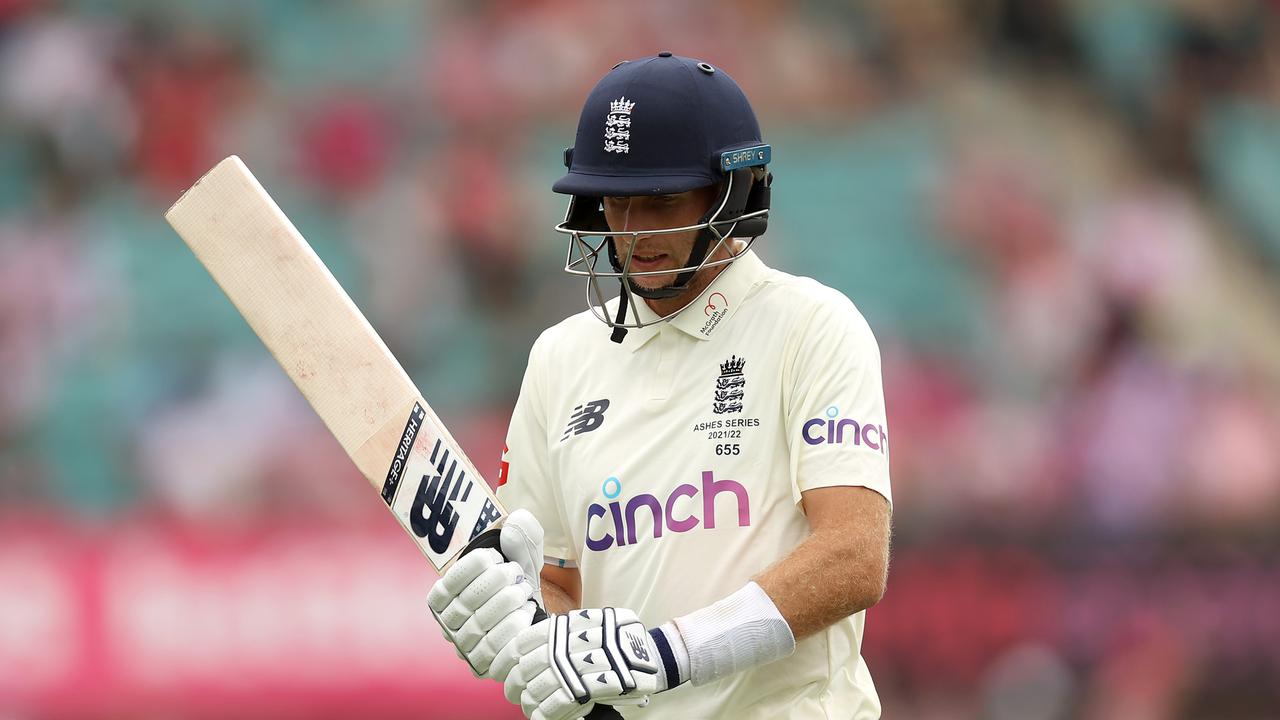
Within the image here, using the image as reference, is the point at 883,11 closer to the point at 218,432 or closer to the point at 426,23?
the point at 426,23

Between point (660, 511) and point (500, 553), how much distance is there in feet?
0.83

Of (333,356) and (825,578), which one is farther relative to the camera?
(333,356)

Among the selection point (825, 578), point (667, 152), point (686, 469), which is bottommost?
point (825, 578)

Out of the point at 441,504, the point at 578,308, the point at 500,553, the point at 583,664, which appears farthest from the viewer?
the point at 578,308

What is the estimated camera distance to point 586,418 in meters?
2.59

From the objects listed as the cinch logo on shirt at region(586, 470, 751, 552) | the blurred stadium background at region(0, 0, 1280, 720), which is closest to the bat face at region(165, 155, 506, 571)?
the cinch logo on shirt at region(586, 470, 751, 552)

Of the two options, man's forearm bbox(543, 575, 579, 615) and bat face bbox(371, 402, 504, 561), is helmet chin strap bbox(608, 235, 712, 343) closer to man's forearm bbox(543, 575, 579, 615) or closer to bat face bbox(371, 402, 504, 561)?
bat face bbox(371, 402, 504, 561)

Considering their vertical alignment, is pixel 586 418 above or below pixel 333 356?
below

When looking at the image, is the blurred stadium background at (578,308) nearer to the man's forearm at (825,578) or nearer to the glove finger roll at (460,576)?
the glove finger roll at (460,576)

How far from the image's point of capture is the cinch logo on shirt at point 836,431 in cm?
236

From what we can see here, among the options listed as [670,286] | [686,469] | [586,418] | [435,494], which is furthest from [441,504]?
[670,286]

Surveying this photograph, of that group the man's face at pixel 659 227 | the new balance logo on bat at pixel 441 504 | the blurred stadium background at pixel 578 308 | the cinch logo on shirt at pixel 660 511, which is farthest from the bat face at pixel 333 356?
the blurred stadium background at pixel 578 308

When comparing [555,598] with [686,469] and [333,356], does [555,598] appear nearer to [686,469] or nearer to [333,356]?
[686,469]

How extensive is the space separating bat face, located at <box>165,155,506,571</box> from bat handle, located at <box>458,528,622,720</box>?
0.24ft
